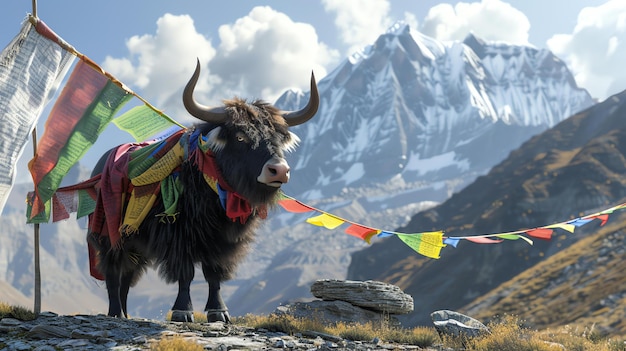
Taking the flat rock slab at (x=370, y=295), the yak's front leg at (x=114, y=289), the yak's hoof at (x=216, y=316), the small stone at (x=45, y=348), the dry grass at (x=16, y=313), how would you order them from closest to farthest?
1. the small stone at (x=45, y=348)
2. the dry grass at (x=16, y=313)
3. the yak's hoof at (x=216, y=316)
4. the yak's front leg at (x=114, y=289)
5. the flat rock slab at (x=370, y=295)

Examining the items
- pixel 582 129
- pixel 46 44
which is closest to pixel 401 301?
pixel 46 44

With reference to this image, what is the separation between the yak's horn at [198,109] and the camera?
8.49 metres

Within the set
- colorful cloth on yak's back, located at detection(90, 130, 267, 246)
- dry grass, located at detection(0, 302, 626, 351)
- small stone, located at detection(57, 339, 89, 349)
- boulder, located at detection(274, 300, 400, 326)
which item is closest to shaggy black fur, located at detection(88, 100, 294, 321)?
colorful cloth on yak's back, located at detection(90, 130, 267, 246)

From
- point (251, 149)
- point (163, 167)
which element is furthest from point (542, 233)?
point (163, 167)

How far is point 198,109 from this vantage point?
880cm

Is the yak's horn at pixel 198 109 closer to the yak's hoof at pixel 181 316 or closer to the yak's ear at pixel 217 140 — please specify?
the yak's ear at pixel 217 140

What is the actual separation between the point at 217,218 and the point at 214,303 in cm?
122

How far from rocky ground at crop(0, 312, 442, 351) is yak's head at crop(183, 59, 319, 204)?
1.76 metres

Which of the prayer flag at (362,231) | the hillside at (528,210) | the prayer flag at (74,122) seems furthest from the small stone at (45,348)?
the hillside at (528,210)

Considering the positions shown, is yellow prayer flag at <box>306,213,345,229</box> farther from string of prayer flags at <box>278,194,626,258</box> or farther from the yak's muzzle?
the yak's muzzle

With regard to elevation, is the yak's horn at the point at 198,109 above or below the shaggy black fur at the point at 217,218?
above

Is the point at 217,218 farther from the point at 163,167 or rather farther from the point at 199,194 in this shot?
the point at 163,167

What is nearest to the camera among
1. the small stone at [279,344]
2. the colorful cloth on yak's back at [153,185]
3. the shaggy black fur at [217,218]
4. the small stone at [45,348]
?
the small stone at [45,348]

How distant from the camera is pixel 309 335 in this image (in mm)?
8727
